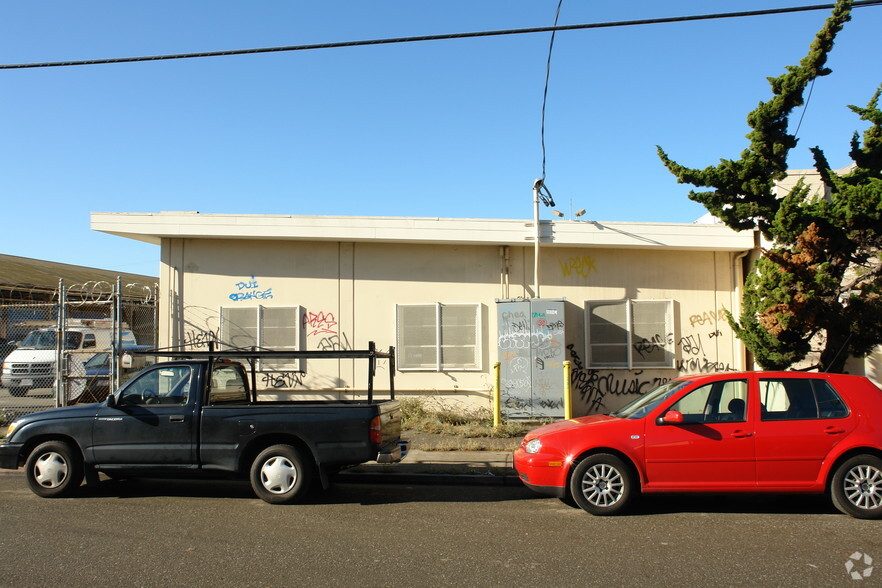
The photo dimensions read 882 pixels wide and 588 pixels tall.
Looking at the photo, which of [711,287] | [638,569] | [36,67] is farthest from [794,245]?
[36,67]

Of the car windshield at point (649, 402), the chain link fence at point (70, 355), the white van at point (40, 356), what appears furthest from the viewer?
the white van at point (40, 356)

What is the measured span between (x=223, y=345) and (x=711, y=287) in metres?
9.59

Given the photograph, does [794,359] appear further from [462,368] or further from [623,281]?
[462,368]

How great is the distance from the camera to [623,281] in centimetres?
1340

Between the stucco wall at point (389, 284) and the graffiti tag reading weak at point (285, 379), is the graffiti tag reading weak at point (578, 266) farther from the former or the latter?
the graffiti tag reading weak at point (285, 379)

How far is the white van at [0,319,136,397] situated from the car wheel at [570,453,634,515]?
11.5 metres

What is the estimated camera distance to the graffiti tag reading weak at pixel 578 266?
13391 mm

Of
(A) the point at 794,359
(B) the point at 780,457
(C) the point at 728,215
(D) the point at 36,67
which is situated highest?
(D) the point at 36,67

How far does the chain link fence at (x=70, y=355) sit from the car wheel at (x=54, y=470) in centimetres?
136

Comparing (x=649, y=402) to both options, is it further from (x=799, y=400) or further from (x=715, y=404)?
(x=799, y=400)

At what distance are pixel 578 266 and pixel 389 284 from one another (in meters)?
3.72

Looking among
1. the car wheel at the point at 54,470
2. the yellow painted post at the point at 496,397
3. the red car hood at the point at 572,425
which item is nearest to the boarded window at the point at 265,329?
the yellow painted post at the point at 496,397

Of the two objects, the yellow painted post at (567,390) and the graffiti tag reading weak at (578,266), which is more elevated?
the graffiti tag reading weak at (578,266)

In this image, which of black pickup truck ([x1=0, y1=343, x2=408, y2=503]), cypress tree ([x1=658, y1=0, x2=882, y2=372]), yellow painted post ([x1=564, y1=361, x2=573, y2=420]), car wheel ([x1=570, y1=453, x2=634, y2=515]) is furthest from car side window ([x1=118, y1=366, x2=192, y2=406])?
cypress tree ([x1=658, y1=0, x2=882, y2=372])
